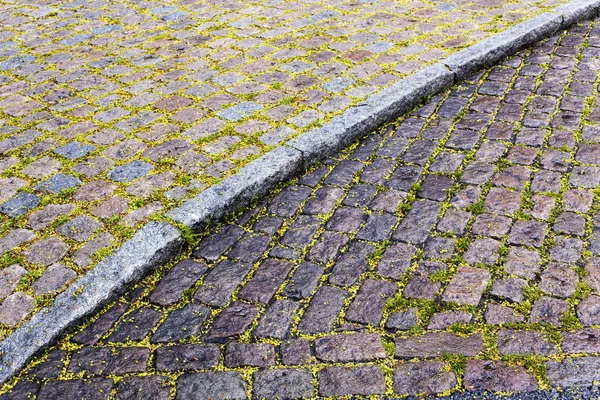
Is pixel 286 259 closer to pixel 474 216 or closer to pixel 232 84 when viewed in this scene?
pixel 474 216

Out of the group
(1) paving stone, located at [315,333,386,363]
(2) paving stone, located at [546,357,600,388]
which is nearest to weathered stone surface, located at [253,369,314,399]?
(1) paving stone, located at [315,333,386,363]

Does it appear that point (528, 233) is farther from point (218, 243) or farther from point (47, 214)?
point (47, 214)

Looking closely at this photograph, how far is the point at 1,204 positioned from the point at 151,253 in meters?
1.15

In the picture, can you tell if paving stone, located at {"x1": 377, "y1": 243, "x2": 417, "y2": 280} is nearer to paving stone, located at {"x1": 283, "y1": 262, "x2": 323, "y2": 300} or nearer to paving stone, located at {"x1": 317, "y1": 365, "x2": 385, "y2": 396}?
paving stone, located at {"x1": 283, "y1": 262, "x2": 323, "y2": 300}

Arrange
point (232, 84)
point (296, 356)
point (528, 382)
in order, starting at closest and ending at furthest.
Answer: point (528, 382) → point (296, 356) → point (232, 84)

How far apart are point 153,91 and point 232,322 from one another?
8.70 ft

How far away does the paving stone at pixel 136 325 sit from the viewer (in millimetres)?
3348

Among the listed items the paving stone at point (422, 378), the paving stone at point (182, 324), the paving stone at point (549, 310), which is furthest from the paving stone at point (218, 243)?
the paving stone at point (549, 310)

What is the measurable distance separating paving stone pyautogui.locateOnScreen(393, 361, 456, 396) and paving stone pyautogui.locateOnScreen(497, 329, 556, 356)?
0.32 m

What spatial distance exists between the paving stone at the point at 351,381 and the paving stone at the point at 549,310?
87 cm

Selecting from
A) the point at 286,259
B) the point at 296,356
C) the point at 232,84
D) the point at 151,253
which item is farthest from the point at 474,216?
the point at 232,84

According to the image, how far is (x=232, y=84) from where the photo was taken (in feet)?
17.9

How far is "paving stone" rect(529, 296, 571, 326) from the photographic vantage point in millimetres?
3299

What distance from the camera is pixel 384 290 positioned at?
354cm
